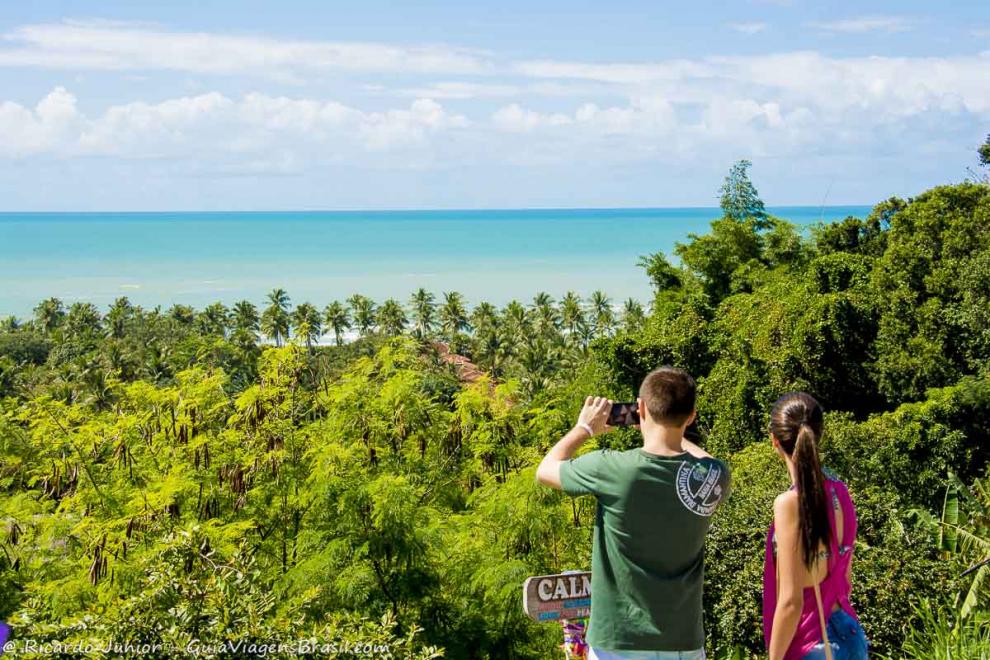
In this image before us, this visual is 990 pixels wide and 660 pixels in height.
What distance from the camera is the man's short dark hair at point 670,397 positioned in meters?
2.81

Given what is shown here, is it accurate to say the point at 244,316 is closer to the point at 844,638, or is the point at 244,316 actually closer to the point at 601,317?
the point at 601,317

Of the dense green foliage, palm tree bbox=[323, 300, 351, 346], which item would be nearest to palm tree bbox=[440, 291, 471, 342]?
palm tree bbox=[323, 300, 351, 346]

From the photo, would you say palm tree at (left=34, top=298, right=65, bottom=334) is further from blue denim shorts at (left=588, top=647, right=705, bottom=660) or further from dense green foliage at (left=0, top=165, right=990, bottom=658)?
blue denim shorts at (left=588, top=647, right=705, bottom=660)

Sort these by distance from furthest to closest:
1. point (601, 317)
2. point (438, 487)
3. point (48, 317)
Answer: point (48, 317) → point (601, 317) → point (438, 487)

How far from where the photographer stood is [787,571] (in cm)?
296

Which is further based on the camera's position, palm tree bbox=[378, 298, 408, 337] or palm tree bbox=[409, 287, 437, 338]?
palm tree bbox=[409, 287, 437, 338]

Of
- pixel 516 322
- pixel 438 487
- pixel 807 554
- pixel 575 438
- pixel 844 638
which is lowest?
pixel 516 322

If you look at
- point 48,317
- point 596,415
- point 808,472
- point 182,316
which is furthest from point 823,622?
point 48,317

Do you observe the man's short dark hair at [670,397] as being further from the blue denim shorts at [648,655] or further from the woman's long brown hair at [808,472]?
the blue denim shorts at [648,655]

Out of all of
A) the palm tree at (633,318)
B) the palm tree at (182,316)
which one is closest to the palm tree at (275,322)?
the palm tree at (182,316)

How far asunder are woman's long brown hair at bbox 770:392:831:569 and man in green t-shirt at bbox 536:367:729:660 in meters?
0.29

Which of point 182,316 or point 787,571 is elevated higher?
point 787,571

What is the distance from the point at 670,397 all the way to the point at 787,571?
0.76m

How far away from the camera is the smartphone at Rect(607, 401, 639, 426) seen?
3162 millimetres
